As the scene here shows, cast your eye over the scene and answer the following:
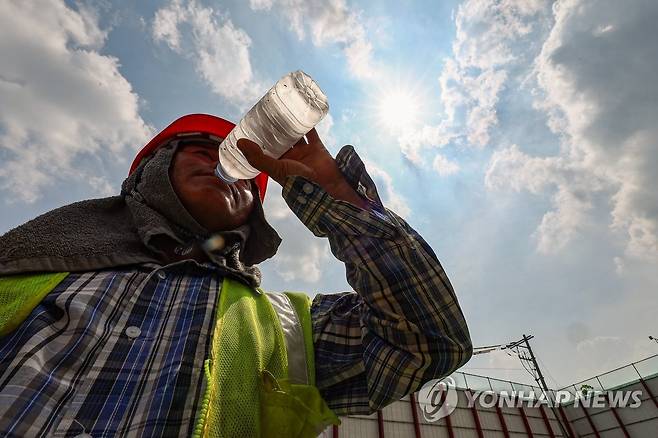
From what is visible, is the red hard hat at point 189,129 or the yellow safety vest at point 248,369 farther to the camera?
the red hard hat at point 189,129

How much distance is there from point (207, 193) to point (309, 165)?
2.63 ft

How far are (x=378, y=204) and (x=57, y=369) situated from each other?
1.31m

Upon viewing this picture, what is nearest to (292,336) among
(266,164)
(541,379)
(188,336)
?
(188,336)

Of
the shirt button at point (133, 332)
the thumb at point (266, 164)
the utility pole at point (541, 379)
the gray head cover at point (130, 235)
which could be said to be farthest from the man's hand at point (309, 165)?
the utility pole at point (541, 379)

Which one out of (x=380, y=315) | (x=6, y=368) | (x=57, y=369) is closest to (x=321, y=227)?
(x=380, y=315)

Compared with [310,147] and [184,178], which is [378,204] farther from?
[184,178]

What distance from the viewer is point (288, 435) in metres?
1.26

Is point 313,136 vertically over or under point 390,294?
over

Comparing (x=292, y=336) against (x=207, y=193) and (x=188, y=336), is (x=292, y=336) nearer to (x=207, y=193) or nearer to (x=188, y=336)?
(x=188, y=336)

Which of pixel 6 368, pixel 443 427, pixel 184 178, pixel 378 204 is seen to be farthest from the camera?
pixel 443 427

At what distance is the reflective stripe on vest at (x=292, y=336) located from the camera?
5.02 ft

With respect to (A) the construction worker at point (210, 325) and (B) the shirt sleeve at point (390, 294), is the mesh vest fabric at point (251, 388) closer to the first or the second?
(A) the construction worker at point (210, 325)

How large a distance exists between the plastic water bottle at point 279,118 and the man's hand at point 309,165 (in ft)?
2.02

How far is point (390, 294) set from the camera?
1.45m
